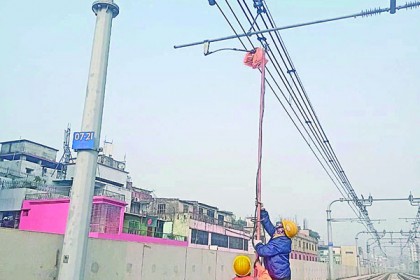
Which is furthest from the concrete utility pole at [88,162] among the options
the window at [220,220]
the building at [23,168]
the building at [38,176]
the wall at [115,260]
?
the window at [220,220]

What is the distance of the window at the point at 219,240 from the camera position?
138 feet

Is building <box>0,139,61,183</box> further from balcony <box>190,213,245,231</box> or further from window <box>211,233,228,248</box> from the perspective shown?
window <box>211,233,228,248</box>

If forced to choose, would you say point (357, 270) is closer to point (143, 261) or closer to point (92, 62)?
point (143, 261)

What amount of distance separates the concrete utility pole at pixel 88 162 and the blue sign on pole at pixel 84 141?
3 cm

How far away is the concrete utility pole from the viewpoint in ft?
13.1

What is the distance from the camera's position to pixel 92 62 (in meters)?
4.53

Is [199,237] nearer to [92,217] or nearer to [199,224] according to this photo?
[199,224]

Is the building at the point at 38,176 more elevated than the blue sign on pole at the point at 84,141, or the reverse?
the building at the point at 38,176

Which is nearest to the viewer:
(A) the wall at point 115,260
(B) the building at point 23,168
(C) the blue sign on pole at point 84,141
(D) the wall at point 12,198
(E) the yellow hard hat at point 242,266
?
(C) the blue sign on pole at point 84,141

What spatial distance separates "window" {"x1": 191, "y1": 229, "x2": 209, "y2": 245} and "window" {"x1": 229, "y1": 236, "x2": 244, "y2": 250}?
5.06m

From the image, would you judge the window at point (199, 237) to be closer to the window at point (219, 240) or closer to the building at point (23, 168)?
the window at point (219, 240)

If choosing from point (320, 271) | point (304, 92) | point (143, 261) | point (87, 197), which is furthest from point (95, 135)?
point (320, 271)

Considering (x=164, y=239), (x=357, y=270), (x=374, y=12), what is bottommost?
(x=357, y=270)

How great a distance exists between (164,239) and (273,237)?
31872mm
